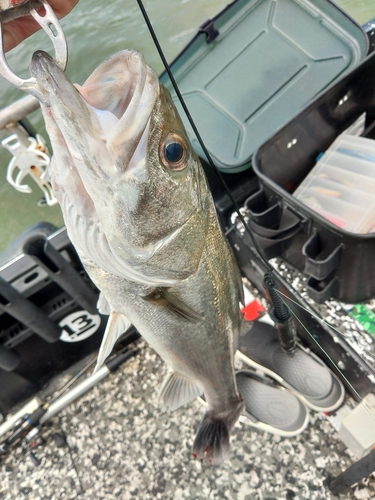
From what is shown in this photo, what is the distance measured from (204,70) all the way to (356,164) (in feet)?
3.83

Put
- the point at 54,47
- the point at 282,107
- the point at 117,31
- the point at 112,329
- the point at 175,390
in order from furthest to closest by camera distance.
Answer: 1. the point at 117,31
2. the point at 282,107
3. the point at 175,390
4. the point at 112,329
5. the point at 54,47

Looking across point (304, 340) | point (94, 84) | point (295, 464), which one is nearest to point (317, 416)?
point (295, 464)

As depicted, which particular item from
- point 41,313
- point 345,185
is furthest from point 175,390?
point 345,185

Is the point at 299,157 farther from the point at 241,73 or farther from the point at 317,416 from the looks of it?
the point at 317,416

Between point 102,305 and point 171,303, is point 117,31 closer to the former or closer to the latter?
point 102,305

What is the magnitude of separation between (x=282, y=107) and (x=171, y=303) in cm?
153

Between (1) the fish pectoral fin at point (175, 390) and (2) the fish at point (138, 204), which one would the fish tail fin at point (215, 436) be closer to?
(1) the fish pectoral fin at point (175, 390)

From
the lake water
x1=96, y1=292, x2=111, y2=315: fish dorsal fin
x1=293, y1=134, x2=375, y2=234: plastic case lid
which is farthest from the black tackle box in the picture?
the lake water

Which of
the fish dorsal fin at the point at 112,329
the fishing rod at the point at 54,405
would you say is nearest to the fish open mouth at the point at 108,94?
the fish dorsal fin at the point at 112,329

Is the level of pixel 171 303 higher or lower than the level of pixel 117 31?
lower

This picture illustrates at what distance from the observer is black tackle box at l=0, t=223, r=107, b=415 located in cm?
161

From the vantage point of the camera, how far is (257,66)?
7.25 ft


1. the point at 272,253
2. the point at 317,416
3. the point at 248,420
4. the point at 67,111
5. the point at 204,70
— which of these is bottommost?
the point at 317,416

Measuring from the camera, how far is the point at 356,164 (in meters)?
1.83
